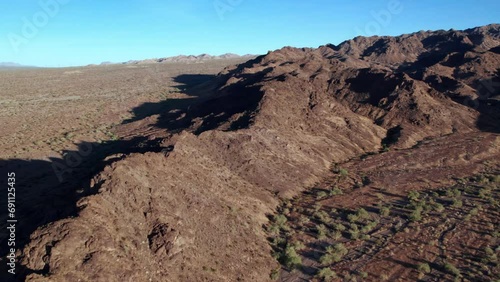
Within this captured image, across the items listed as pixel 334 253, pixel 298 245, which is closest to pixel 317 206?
pixel 298 245

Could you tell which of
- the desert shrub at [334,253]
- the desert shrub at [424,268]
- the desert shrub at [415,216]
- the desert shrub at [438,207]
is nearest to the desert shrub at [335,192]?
the desert shrub at [415,216]

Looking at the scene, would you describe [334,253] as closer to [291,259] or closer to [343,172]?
[291,259]

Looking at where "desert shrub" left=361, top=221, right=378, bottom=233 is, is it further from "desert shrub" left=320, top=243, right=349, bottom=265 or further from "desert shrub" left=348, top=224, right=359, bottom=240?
"desert shrub" left=320, top=243, right=349, bottom=265

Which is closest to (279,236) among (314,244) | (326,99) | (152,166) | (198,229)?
(314,244)

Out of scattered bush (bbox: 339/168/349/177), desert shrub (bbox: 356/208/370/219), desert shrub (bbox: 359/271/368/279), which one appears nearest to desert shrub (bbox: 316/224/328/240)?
desert shrub (bbox: 356/208/370/219)

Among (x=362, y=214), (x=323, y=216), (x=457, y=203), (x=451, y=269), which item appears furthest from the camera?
(x=457, y=203)

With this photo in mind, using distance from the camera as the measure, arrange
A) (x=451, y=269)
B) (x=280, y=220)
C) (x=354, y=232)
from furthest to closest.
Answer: (x=280, y=220)
(x=354, y=232)
(x=451, y=269)
